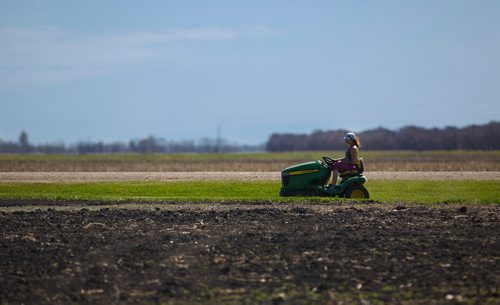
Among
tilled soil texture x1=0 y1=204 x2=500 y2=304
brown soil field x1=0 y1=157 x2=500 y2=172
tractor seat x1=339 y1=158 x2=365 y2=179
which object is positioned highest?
tractor seat x1=339 y1=158 x2=365 y2=179

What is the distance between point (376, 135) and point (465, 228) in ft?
448

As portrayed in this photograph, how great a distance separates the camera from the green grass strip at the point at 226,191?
85.8 feet

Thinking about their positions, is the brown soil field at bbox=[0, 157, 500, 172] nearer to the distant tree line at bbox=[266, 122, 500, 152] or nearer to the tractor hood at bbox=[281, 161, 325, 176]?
the tractor hood at bbox=[281, 161, 325, 176]

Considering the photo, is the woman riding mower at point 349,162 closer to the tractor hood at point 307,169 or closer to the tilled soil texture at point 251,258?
the tractor hood at point 307,169

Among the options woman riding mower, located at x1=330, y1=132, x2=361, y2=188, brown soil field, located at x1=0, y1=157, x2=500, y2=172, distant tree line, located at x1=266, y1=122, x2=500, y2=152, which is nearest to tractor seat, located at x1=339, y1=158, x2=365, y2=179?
woman riding mower, located at x1=330, y1=132, x2=361, y2=188

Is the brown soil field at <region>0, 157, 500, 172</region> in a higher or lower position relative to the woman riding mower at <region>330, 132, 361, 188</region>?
lower

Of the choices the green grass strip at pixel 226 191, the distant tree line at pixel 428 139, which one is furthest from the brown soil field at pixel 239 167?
the distant tree line at pixel 428 139

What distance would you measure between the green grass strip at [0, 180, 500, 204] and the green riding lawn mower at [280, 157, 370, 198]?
18.2 inches

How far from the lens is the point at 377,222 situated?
756 inches

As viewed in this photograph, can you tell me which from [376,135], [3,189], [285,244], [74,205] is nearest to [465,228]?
[285,244]

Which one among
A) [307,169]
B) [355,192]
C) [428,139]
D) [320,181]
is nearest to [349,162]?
[355,192]

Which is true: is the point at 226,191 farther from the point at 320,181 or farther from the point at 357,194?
the point at 357,194

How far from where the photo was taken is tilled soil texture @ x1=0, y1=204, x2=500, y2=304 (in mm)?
12938

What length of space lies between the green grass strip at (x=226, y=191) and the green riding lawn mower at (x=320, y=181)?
46 cm
